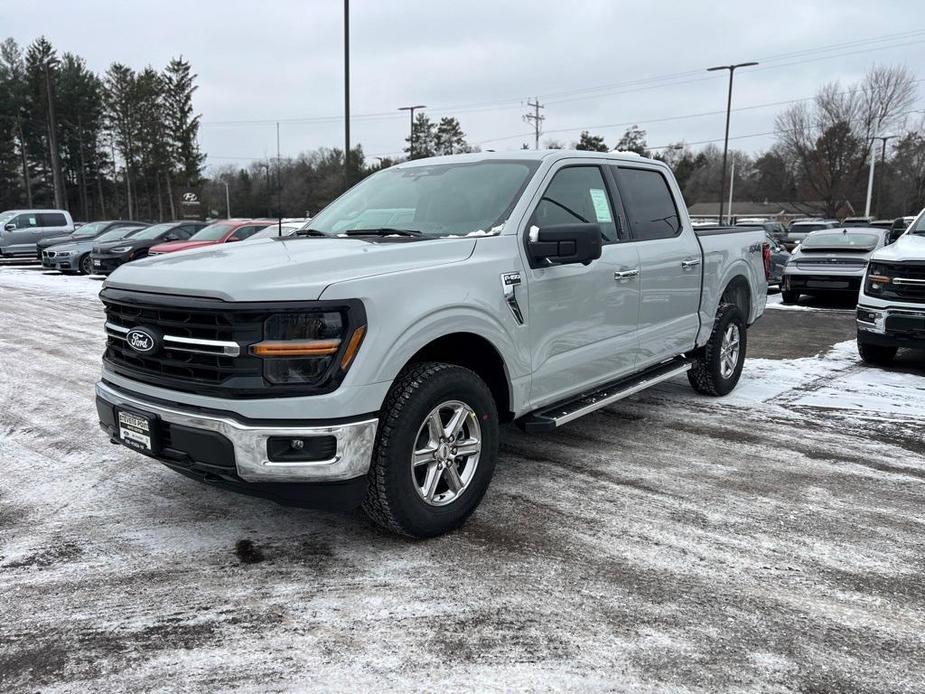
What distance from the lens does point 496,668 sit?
263cm

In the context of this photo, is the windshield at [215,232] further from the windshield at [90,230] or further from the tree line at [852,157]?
the tree line at [852,157]

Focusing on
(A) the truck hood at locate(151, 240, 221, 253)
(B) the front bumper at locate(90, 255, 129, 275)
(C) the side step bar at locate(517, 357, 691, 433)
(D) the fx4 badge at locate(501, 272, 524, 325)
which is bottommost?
(B) the front bumper at locate(90, 255, 129, 275)

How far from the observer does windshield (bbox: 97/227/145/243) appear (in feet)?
68.4

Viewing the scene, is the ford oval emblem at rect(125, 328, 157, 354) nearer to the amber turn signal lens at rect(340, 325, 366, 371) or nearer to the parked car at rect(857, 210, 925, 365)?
the amber turn signal lens at rect(340, 325, 366, 371)

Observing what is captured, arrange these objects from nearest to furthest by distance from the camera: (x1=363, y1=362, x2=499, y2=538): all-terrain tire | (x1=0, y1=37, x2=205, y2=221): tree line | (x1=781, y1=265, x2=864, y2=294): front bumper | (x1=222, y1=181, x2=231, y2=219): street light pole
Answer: (x1=363, y1=362, x2=499, y2=538): all-terrain tire, (x1=781, y1=265, x2=864, y2=294): front bumper, (x1=0, y1=37, x2=205, y2=221): tree line, (x1=222, y1=181, x2=231, y2=219): street light pole

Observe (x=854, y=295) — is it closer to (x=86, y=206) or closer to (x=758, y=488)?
(x=758, y=488)

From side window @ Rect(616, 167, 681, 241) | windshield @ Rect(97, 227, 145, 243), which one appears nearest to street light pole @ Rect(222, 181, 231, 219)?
windshield @ Rect(97, 227, 145, 243)

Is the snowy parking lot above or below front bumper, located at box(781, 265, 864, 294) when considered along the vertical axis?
below

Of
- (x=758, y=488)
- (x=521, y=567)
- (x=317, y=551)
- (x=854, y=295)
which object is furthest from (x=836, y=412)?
(x=854, y=295)

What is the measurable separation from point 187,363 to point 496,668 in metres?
1.88

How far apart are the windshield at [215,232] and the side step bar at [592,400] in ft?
45.5

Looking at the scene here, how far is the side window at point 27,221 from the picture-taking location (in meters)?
25.8

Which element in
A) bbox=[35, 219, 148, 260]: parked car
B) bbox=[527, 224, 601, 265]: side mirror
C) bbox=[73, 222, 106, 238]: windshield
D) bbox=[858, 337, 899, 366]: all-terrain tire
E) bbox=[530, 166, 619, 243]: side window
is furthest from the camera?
bbox=[73, 222, 106, 238]: windshield

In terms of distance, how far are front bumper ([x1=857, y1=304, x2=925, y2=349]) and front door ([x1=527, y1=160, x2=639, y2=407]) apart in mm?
4165
